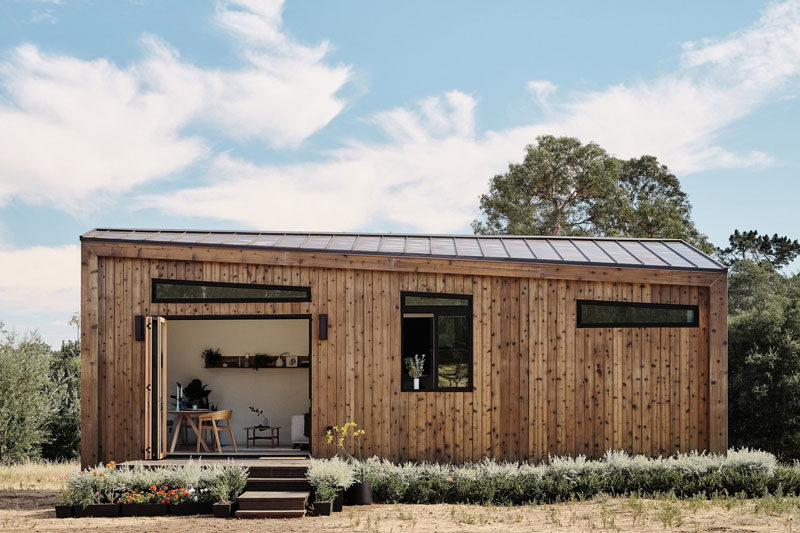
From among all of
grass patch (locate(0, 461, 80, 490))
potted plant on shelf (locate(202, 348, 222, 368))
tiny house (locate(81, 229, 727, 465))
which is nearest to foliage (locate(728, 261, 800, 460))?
tiny house (locate(81, 229, 727, 465))

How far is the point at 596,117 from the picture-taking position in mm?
23078

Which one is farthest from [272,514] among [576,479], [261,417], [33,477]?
[33,477]

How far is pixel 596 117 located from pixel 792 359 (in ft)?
31.1

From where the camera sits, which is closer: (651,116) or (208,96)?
(208,96)

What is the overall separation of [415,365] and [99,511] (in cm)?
435

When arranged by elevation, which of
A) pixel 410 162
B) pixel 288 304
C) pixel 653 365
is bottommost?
pixel 653 365

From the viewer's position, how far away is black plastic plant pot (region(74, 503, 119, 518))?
9109 millimetres

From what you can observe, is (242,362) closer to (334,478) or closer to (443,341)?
(443,341)

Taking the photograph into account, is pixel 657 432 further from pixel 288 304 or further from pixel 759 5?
pixel 759 5

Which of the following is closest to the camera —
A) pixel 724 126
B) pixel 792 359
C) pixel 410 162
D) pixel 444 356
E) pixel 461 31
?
pixel 444 356

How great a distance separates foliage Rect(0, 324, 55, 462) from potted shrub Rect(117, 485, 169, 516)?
946cm

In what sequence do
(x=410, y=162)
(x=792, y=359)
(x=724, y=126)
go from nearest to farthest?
1. (x=792, y=359)
2. (x=410, y=162)
3. (x=724, y=126)

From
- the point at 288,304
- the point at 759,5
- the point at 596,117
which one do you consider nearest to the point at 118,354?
the point at 288,304

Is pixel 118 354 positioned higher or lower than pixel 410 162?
lower
